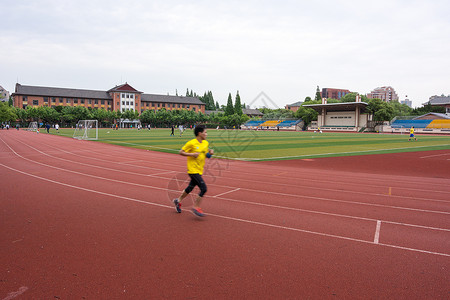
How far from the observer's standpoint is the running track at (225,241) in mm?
3709

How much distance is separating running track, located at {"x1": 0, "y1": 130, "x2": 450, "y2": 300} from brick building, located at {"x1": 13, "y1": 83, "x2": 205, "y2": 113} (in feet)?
356

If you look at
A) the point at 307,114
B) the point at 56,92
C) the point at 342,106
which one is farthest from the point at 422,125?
the point at 56,92

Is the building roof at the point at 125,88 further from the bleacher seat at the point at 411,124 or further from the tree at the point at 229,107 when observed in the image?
the bleacher seat at the point at 411,124

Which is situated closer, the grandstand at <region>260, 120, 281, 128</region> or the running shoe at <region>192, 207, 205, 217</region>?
the running shoe at <region>192, 207, 205, 217</region>

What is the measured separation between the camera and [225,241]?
5133 millimetres

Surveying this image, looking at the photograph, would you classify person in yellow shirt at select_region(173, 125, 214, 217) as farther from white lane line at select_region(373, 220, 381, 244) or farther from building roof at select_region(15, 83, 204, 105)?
building roof at select_region(15, 83, 204, 105)

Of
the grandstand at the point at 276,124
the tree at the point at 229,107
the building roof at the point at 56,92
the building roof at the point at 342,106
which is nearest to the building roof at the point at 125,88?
the building roof at the point at 56,92

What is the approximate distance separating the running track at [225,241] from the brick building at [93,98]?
108474mm

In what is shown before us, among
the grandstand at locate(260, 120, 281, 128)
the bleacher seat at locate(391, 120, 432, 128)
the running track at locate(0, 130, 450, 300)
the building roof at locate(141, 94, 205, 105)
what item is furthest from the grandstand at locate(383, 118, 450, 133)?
the building roof at locate(141, 94, 205, 105)

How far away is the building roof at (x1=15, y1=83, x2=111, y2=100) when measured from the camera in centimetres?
9936

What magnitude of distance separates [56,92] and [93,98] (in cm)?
1227

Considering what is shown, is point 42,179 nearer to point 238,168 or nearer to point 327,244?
point 238,168

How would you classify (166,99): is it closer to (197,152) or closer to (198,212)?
(198,212)

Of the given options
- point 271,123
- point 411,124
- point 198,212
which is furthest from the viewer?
point 271,123
